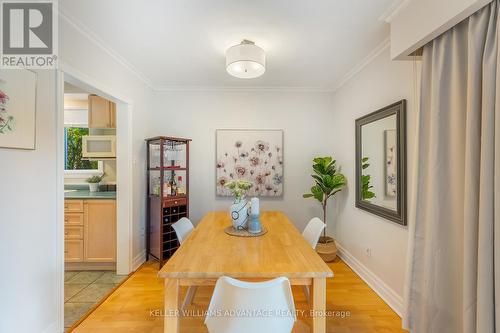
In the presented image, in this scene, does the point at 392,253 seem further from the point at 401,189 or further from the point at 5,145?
the point at 5,145

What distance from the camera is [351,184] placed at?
3244mm

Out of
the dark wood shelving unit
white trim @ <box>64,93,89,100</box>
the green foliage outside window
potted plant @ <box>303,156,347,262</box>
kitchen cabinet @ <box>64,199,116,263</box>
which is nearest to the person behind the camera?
kitchen cabinet @ <box>64,199,116,263</box>

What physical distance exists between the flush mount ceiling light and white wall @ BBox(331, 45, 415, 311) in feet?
4.20

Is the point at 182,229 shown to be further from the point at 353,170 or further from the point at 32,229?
the point at 353,170

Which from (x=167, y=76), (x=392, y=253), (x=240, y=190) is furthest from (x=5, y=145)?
(x=392, y=253)

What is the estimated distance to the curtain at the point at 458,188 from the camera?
1.16 meters

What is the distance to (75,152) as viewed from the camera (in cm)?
388

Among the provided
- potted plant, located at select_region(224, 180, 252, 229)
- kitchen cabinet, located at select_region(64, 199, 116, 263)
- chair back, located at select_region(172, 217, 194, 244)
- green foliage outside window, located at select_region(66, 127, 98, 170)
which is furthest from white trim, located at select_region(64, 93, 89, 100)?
potted plant, located at select_region(224, 180, 252, 229)

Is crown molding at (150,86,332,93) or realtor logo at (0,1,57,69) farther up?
crown molding at (150,86,332,93)

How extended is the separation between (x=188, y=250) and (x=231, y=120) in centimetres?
251

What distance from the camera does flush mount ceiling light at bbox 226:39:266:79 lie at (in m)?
2.19

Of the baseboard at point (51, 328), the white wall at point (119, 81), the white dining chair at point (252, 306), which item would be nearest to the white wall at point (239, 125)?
the white wall at point (119, 81)

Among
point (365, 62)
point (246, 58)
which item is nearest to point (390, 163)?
point (365, 62)

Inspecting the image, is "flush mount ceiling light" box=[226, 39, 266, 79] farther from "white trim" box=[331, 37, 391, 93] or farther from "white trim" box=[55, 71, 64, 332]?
"white trim" box=[55, 71, 64, 332]
